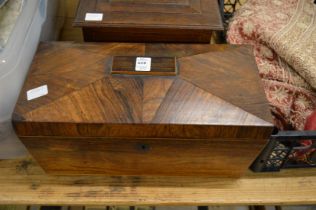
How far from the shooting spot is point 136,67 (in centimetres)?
56

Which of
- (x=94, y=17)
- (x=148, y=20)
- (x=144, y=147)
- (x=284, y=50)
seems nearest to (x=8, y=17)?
(x=94, y=17)

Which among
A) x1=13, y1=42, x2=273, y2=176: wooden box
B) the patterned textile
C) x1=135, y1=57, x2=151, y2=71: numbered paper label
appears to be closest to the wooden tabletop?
x1=13, y1=42, x2=273, y2=176: wooden box

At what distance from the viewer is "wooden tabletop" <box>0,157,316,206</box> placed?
618mm

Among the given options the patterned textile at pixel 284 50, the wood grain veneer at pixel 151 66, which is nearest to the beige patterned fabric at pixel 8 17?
the wood grain veneer at pixel 151 66

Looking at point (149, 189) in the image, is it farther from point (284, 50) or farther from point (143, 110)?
point (284, 50)

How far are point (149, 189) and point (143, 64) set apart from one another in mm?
273

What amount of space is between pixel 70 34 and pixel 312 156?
0.74 meters

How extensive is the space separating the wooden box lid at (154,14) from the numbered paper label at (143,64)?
3.9 inches

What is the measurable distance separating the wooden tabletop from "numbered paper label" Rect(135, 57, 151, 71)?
0.25 meters

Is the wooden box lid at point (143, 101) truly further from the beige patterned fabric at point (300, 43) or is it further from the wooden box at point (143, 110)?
the beige patterned fabric at point (300, 43)

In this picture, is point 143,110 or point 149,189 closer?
point 143,110

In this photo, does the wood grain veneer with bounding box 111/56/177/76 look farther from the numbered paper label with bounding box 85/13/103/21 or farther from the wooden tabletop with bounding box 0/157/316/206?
the wooden tabletop with bounding box 0/157/316/206

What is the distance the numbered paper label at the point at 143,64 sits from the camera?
560 millimetres

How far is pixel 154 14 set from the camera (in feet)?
2.15
